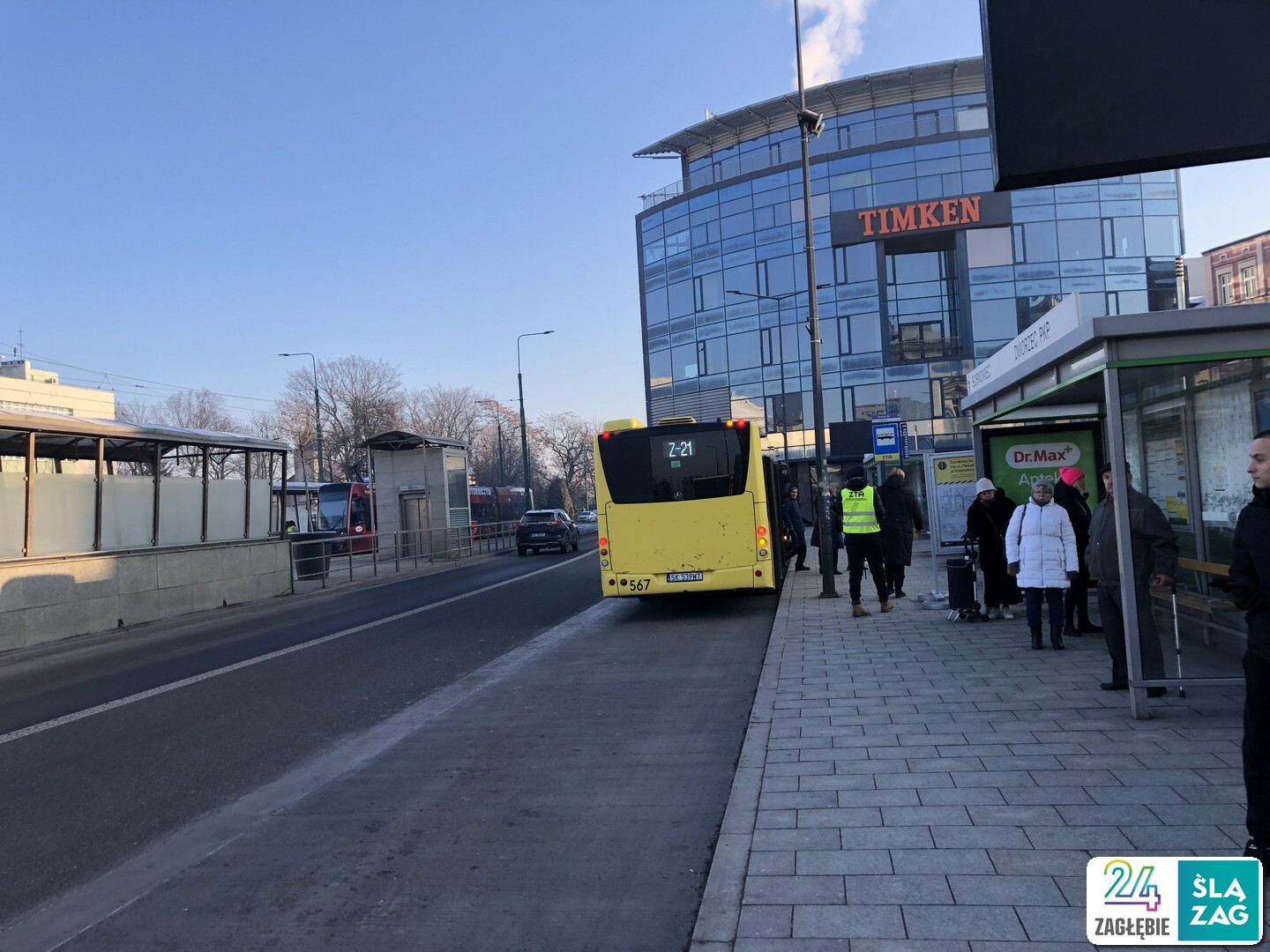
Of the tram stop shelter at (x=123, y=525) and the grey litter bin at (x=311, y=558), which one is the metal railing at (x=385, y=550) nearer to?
the grey litter bin at (x=311, y=558)

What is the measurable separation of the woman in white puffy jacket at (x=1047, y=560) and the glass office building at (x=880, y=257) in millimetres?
28192

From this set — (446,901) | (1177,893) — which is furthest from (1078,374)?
(446,901)

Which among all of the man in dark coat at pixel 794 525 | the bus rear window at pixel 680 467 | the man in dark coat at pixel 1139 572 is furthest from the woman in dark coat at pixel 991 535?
the man in dark coat at pixel 794 525

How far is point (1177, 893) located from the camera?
336cm

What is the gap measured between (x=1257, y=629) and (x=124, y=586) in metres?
16.2

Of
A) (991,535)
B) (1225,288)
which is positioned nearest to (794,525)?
(991,535)

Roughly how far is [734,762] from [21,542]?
41.3ft

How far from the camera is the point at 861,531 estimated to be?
12164 millimetres

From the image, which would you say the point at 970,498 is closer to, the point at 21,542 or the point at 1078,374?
the point at 1078,374

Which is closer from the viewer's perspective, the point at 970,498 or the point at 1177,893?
the point at 1177,893

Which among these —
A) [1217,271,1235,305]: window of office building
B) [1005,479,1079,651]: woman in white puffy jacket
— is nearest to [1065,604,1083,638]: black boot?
[1005,479,1079,651]: woman in white puffy jacket

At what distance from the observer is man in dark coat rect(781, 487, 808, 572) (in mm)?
19219

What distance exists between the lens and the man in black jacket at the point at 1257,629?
12.1 feet

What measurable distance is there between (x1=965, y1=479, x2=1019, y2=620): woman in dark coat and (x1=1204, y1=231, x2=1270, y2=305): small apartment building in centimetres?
5684
